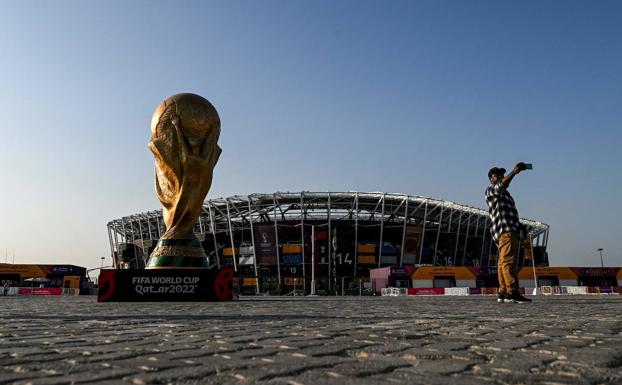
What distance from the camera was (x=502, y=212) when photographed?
32.6 ft

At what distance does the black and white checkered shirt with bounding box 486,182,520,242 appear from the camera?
32.4ft

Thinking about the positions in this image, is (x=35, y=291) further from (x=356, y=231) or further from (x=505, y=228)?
(x=505, y=228)

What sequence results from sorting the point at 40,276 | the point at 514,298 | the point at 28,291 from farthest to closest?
the point at 40,276, the point at 28,291, the point at 514,298

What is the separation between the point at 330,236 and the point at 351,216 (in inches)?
165

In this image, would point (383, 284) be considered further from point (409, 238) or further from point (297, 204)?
point (297, 204)

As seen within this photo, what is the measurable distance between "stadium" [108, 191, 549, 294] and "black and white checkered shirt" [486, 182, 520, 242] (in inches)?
1910

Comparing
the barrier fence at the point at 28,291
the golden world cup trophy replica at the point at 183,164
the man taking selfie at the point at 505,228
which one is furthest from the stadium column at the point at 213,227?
the man taking selfie at the point at 505,228

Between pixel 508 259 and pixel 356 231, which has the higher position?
pixel 356 231

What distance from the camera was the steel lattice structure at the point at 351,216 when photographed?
2409 inches

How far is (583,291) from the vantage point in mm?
39656

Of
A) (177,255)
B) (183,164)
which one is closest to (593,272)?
(177,255)

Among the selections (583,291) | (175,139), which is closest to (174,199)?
(175,139)

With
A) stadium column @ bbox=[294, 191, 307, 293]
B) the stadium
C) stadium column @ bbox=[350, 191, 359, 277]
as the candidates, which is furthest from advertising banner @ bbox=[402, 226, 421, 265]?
stadium column @ bbox=[294, 191, 307, 293]

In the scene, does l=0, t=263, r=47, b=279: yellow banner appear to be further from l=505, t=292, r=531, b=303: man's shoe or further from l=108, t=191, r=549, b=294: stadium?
l=505, t=292, r=531, b=303: man's shoe
